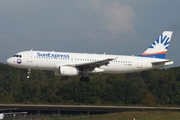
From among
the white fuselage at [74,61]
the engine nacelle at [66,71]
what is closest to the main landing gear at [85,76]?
the white fuselage at [74,61]

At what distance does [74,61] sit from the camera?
199 ft

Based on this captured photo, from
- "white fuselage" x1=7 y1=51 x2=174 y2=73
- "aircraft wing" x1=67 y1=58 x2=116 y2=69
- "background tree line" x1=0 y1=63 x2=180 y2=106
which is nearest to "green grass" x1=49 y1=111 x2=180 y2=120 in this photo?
"aircraft wing" x1=67 y1=58 x2=116 y2=69

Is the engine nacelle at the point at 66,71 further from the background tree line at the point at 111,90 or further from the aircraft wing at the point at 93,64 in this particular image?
the background tree line at the point at 111,90

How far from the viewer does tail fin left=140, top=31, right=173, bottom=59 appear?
66.2 m

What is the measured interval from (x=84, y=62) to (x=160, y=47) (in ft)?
41.9

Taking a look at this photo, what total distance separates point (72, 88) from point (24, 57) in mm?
44883

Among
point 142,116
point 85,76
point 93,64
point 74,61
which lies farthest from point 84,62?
point 142,116

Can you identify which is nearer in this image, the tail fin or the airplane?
the airplane

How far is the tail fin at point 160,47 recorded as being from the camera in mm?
66200

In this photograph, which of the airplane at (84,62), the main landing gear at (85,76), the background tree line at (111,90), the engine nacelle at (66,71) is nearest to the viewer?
the engine nacelle at (66,71)

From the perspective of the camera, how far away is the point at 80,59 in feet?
201

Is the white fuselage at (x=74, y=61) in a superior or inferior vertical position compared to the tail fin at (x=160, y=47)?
inferior

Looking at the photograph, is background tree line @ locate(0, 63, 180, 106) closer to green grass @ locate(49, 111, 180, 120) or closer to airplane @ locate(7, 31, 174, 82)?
airplane @ locate(7, 31, 174, 82)

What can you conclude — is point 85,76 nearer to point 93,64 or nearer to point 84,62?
point 84,62
